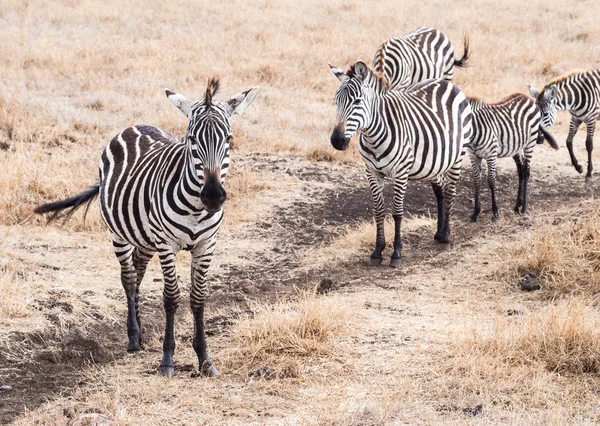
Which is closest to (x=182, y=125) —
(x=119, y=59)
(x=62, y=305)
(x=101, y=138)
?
(x=101, y=138)

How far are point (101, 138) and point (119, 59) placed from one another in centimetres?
410

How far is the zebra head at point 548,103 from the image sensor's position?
37.3 ft

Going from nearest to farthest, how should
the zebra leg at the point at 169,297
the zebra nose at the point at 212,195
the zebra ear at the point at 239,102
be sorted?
the zebra nose at the point at 212,195 < the zebra ear at the point at 239,102 < the zebra leg at the point at 169,297

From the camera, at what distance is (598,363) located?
16.3 feet

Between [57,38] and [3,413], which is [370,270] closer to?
[3,413]

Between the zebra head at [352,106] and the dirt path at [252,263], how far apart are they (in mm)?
1304

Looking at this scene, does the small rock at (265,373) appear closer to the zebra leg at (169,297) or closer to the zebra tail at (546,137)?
the zebra leg at (169,297)

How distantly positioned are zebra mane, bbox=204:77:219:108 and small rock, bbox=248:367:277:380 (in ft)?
5.64

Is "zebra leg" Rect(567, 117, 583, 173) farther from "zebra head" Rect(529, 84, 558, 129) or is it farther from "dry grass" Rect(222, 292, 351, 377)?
"dry grass" Rect(222, 292, 351, 377)

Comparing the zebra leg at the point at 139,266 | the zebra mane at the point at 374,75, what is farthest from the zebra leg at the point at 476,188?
the zebra leg at the point at 139,266

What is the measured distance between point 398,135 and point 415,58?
425 cm

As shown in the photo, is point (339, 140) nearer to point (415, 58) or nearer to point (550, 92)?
point (415, 58)

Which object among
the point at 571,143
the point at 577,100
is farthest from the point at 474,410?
the point at 577,100

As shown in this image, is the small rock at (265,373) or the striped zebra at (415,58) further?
the striped zebra at (415,58)
